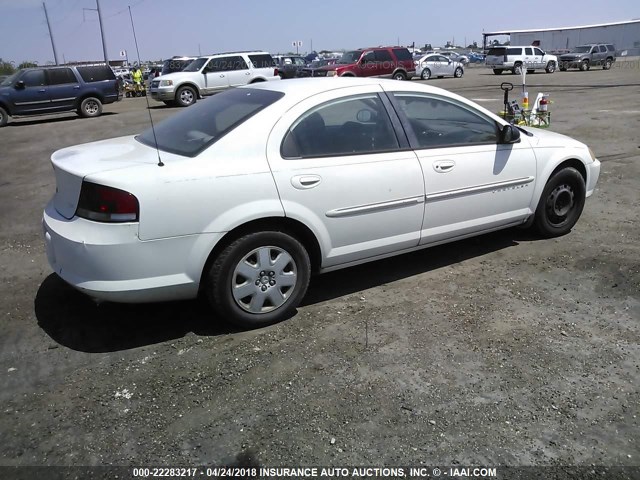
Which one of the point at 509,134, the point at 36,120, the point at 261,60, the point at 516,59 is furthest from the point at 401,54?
the point at 509,134

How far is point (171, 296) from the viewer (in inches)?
132

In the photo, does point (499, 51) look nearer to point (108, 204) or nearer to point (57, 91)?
point (57, 91)

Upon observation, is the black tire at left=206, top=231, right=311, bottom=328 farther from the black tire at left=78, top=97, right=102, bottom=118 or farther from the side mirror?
the black tire at left=78, top=97, right=102, bottom=118

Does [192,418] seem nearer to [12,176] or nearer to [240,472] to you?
[240,472]

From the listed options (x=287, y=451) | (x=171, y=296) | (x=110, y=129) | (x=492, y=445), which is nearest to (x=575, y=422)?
(x=492, y=445)

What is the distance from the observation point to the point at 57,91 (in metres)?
17.4

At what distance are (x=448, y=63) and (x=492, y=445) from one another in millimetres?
33951

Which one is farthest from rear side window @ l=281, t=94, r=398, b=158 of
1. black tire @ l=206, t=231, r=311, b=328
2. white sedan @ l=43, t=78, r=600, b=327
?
black tire @ l=206, t=231, r=311, b=328

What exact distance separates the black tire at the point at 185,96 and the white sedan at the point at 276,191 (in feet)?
55.1

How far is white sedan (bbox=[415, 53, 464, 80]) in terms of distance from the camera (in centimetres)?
3244

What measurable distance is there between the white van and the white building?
2696cm

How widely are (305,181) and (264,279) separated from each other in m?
0.70

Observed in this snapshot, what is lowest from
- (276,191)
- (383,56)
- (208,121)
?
(276,191)

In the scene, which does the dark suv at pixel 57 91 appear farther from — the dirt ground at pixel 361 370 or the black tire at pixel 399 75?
the dirt ground at pixel 361 370
